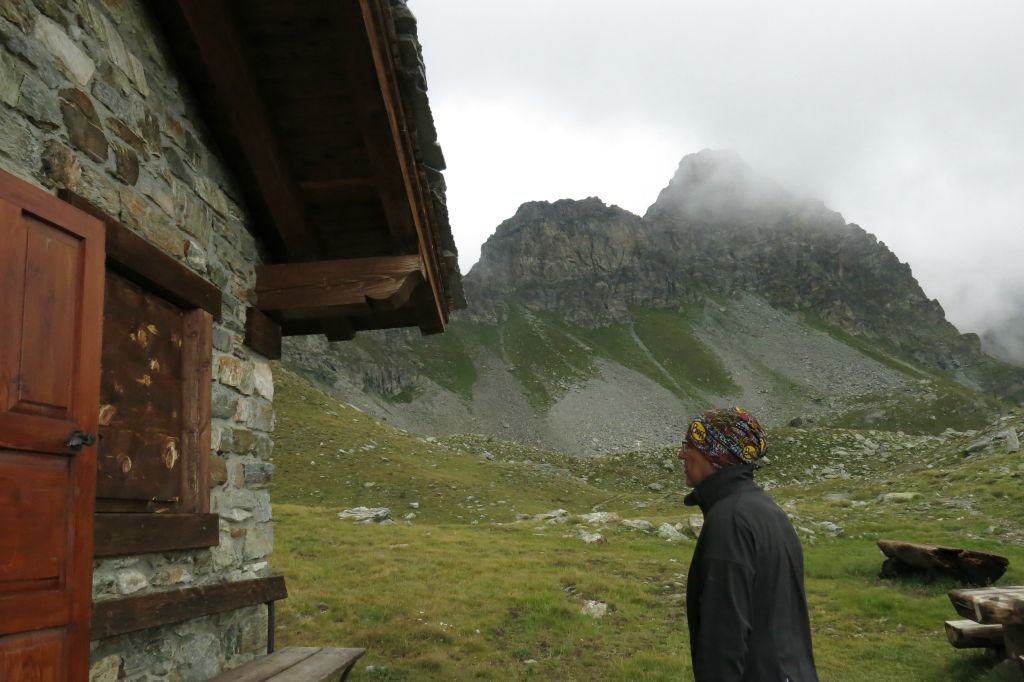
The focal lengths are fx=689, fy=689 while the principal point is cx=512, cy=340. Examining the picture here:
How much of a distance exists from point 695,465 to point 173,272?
3741 mm

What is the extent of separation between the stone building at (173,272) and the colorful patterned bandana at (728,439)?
10.2ft

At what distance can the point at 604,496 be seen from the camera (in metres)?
34.2

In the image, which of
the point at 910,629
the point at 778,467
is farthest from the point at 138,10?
the point at 778,467

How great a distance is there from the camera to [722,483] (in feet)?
11.5

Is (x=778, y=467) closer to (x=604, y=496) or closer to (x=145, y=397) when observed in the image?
(x=604, y=496)

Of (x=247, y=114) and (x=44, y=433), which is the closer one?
(x=44, y=433)

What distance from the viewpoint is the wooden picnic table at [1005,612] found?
20.8 feet

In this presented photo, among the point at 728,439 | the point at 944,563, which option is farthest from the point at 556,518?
the point at 728,439

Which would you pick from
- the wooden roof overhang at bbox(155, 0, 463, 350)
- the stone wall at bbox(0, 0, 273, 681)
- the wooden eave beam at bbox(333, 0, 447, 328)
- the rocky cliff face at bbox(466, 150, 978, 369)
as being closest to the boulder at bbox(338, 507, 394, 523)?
the wooden roof overhang at bbox(155, 0, 463, 350)

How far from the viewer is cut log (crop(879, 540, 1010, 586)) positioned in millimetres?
10695

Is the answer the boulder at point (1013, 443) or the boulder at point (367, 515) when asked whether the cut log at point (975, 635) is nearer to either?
the boulder at point (367, 515)

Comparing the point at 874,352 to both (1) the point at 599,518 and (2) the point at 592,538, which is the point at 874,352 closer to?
(1) the point at 599,518

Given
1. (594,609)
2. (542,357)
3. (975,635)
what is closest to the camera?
(975,635)

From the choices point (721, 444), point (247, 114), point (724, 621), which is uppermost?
point (247, 114)
